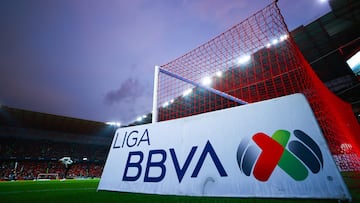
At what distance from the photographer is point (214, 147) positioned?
2.14 m

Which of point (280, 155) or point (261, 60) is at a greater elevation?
point (261, 60)

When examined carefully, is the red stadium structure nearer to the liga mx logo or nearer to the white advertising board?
the white advertising board

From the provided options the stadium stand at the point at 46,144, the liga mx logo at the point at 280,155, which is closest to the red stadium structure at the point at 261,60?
the liga mx logo at the point at 280,155

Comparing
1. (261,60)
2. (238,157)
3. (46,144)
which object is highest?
(261,60)

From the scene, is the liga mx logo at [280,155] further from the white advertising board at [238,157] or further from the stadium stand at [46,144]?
the stadium stand at [46,144]

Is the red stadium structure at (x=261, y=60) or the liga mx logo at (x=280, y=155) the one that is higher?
the red stadium structure at (x=261, y=60)

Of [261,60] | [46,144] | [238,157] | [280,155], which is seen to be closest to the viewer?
[280,155]

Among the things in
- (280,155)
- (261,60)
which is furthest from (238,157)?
(261,60)

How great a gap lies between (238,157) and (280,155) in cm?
43

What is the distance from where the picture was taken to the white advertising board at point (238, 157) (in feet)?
5.23

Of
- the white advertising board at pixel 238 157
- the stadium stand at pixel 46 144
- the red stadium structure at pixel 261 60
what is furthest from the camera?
the stadium stand at pixel 46 144

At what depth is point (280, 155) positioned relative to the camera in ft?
→ 5.68

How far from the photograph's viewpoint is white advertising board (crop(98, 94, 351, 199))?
Result: 5.23 ft

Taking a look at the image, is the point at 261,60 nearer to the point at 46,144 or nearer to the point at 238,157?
the point at 238,157
